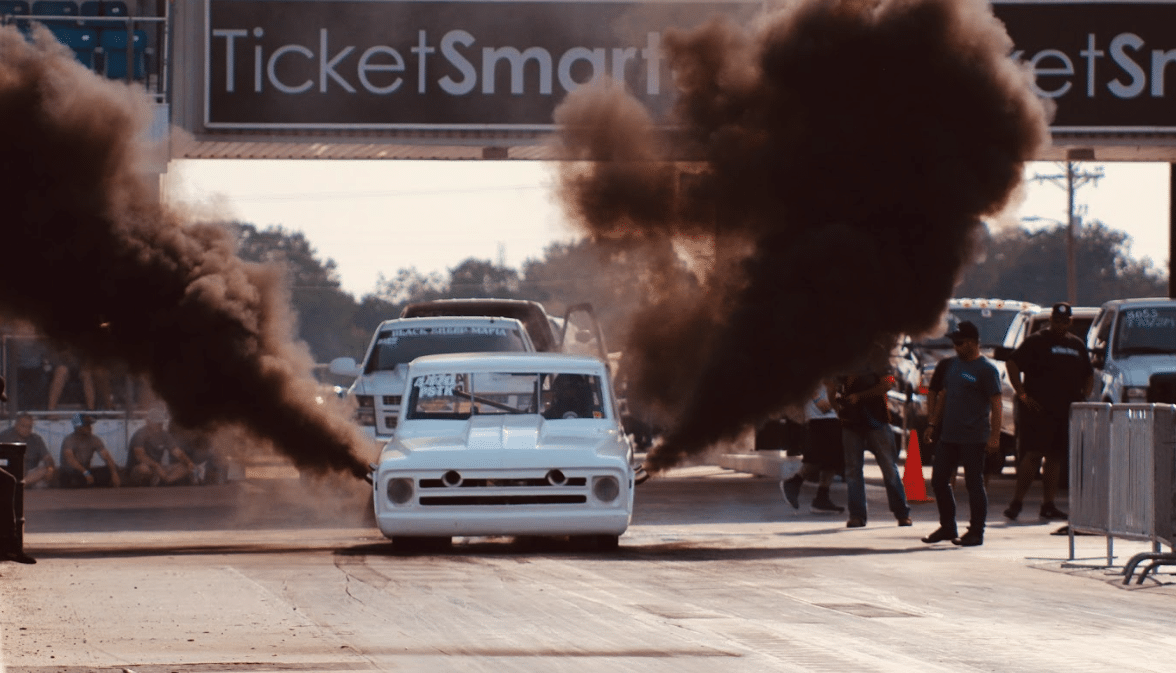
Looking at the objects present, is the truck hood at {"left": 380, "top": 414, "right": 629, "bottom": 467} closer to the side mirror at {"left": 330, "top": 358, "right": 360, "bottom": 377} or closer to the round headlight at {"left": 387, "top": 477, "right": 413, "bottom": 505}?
the round headlight at {"left": 387, "top": 477, "right": 413, "bottom": 505}

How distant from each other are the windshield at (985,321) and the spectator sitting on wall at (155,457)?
9878mm

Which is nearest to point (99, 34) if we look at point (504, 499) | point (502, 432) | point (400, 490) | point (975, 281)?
point (502, 432)

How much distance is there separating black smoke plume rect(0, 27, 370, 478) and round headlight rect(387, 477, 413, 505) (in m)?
2.19

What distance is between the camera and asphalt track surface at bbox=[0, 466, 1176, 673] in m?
8.38

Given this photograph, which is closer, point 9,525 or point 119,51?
point 9,525

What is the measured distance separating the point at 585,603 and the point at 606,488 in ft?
9.71

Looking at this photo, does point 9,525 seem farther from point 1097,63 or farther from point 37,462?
point 1097,63

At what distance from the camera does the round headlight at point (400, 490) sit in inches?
520

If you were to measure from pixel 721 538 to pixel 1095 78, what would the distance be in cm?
1078

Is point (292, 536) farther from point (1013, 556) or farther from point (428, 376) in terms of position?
point (1013, 556)

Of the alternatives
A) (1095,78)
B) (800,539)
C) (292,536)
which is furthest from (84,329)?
(1095,78)

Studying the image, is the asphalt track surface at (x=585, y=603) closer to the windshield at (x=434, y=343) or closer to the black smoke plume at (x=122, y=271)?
the black smoke plume at (x=122, y=271)

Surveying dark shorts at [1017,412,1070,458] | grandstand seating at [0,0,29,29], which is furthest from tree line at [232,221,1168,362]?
dark shorts at [1017,412,1070,458]

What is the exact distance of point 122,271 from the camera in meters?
15.0
